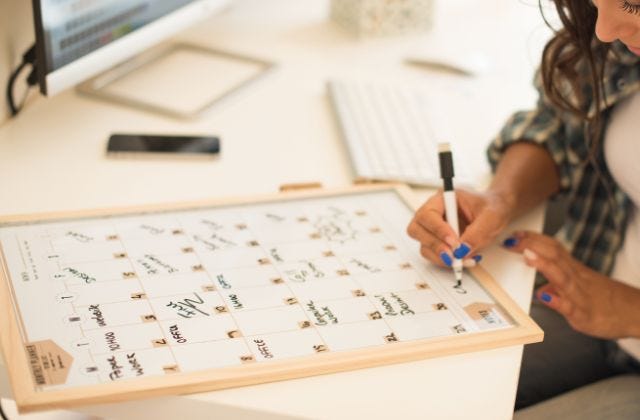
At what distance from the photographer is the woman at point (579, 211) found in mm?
969

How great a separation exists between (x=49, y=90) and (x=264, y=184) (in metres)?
0.29

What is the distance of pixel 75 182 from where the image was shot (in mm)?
1062

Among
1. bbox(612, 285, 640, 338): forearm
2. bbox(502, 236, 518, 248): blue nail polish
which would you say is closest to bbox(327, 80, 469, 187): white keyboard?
bbox(502, 236, 518, 248): blue nail polish

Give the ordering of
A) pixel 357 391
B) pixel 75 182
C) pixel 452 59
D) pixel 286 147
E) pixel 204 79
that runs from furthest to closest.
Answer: pixel 452 59
pixel 204 79
pixel 286 147
pixel 75 182
pixel 357 391

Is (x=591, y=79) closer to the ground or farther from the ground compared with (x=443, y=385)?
farther from the ground

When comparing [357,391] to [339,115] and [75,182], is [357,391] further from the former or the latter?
[339,115]

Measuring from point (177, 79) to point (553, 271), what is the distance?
0.70 m

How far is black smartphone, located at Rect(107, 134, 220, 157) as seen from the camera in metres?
1.14

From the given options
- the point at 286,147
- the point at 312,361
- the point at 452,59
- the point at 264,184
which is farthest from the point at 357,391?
the point at 452,59

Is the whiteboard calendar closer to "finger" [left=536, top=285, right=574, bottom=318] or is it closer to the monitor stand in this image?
"finger" [left=536, top=285, right=574, bottom=318]

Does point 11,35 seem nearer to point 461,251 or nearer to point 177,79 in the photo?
point 177,79

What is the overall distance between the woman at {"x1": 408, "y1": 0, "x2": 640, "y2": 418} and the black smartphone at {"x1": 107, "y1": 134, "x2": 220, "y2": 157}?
35cm

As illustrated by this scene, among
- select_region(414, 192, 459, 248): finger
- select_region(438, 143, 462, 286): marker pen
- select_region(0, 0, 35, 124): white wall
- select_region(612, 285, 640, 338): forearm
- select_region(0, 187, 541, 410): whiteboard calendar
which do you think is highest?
select_region(0, 0, 35, 124): white wall

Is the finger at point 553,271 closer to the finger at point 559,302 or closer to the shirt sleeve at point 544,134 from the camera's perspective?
the finger at point 559,302
